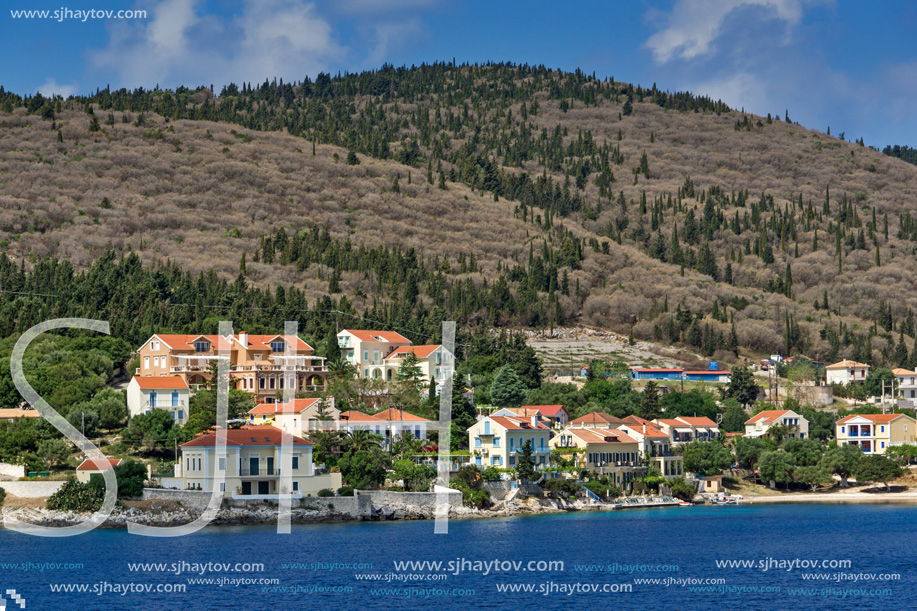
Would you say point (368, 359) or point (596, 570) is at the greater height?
point (368, 359)

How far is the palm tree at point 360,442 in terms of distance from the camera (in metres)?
77.9

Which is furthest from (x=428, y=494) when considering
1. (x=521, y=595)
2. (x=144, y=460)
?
(x=521, y=595)

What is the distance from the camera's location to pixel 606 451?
290 feet

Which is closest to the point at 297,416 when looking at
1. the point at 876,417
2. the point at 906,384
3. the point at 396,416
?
the point at 396,416

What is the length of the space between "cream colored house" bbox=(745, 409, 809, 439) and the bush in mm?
60973

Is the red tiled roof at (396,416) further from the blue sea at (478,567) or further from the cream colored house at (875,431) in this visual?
the cream colored house at (875,431)

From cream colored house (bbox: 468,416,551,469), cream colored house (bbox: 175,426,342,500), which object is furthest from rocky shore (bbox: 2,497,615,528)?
cream colored house (bbox: 468,416,551,469)

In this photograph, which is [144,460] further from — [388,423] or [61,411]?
[388,423]

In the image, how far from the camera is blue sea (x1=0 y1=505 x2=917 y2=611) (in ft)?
159

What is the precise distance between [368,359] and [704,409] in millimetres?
33351

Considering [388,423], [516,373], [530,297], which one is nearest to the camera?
[388,423]

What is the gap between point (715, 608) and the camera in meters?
47.2

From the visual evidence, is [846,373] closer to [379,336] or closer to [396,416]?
[379,336]

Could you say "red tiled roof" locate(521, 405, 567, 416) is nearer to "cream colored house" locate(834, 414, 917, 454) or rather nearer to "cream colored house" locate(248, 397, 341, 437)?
"cream colored house" locate(248, 397, 341, 437)
